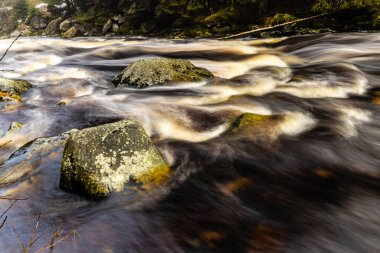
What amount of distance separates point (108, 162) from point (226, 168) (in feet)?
4.76

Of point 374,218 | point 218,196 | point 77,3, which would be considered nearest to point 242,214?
point 218,196

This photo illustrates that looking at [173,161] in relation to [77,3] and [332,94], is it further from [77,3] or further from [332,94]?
[77,3]

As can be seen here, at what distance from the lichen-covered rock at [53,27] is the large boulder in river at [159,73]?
3038 centimetres

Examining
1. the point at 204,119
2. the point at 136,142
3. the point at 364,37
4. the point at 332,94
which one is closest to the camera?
the point at 136,142

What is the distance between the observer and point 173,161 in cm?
459

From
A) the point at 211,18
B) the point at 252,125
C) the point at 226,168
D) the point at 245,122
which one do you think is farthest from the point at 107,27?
the point at 226,168

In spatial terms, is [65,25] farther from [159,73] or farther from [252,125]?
[252,125]

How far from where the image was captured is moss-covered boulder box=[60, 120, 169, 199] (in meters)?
3.81

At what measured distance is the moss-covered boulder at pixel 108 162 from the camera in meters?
3.81

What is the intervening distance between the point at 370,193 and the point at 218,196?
164 centimetres

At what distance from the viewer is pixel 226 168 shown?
4.41 m

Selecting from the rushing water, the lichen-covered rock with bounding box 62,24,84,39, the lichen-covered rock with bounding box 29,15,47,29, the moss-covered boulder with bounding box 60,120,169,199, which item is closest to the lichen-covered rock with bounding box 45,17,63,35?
the lichen-covered rock with bounding box 29,15,47,29

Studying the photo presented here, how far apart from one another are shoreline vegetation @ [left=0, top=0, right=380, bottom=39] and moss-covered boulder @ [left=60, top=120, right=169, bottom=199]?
26.0 ft

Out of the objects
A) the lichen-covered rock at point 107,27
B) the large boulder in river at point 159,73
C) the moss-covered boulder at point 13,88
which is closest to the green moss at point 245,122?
the large boulder in river at point 159,73
